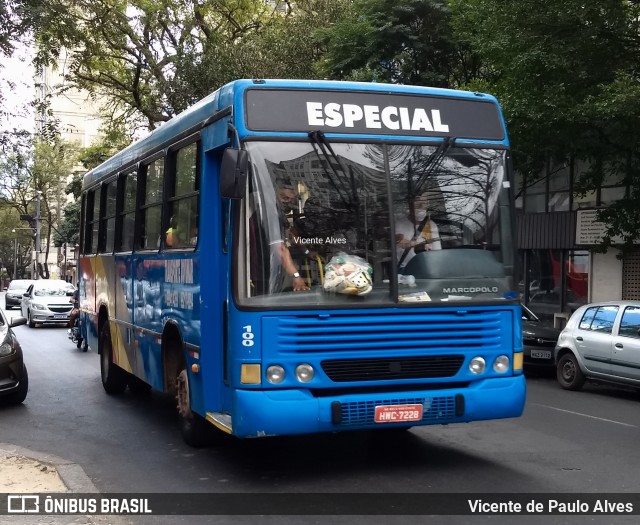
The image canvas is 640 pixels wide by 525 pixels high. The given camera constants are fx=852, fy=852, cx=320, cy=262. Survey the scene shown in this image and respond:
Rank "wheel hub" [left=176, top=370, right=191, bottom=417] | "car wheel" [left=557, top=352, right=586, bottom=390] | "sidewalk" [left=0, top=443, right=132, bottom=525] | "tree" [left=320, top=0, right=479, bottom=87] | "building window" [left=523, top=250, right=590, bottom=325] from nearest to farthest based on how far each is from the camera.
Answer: "sidewalk" [left=0, top=443, right=132, bottom=525], "wheel hub" [left=176, top=370, right=191, bottom=417], "car wheel" [left=557, top=352, right=586, bottom=390], "tree" [left=320, top=0, right=479, bottom=87], "building window" [left=523, top=250, right=590, bottom=325]

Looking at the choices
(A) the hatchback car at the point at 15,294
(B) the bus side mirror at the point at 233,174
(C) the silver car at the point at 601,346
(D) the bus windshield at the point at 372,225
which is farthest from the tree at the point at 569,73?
(A) the hatchback car at the point at 15,294

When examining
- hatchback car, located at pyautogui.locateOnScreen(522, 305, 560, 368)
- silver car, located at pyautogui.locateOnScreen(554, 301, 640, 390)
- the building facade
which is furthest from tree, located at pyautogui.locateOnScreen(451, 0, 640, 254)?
the building facade

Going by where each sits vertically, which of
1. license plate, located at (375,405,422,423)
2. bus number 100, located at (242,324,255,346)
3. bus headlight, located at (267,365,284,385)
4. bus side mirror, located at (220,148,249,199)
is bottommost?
license plate, located at (375,405,422,423)

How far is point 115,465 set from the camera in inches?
308

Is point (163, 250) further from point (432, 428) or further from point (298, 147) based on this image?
point (432, 428)

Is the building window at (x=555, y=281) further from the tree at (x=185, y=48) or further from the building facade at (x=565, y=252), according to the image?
the tree at (x=185, y=48)

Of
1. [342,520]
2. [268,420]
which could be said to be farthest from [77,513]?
[342,520]

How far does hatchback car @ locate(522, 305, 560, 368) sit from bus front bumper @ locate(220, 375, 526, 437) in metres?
9.60

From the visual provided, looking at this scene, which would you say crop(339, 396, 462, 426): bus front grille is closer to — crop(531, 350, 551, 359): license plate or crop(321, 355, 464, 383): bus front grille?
crop(321, 355, 464, 383): bus front grille

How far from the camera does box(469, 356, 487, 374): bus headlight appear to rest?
23.1 feet

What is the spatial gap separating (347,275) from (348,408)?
3.41 feet

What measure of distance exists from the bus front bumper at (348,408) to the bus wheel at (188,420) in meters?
1.48

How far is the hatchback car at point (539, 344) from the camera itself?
16.4 metres

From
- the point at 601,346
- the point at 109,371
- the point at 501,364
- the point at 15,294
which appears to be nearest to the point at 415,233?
the point at 501,364
